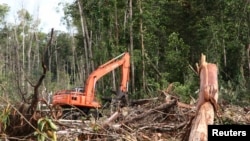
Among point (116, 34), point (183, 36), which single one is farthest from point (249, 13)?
point (116, 34)

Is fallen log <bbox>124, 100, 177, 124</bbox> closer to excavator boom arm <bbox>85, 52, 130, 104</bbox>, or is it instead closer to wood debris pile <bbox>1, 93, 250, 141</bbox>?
wood debris pile <bbox>1, 93, 250, 141</bbox>

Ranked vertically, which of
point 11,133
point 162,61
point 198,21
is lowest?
point 11,133

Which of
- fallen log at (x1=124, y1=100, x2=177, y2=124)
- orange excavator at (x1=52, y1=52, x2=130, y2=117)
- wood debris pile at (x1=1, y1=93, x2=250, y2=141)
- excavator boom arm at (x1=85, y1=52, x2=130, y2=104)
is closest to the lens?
wood debris pile at (x1=1, y1=93, x2=250, y2=141)

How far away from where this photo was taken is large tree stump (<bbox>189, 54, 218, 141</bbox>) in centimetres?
481

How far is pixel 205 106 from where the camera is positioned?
5.10 m

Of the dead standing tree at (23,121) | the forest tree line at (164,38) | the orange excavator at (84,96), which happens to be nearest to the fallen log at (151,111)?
the dead standing tree at (23,121)

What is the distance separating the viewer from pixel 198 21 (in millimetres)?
23109

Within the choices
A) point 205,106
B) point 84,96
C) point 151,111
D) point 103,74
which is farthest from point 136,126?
point 103,74

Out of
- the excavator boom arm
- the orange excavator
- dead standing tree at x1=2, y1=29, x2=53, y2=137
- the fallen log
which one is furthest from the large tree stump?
the excavator boom arm

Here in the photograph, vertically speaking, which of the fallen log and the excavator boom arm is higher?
the excavator boom arm

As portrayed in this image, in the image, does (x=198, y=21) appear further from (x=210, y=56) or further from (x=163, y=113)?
(x=163, y=113)

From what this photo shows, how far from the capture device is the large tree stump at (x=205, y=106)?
4808mm

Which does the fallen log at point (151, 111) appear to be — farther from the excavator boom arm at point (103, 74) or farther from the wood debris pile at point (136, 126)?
the excavator boom arm at point (103, 74)

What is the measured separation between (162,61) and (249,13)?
519cm
